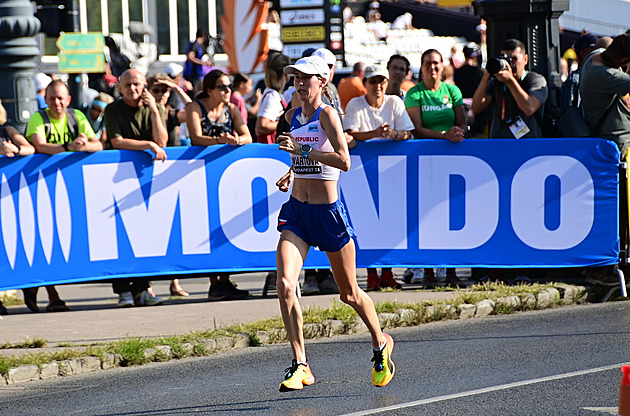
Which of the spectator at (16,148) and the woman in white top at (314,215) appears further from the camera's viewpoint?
the spectator at (16,148)

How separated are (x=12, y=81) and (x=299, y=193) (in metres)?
6.52

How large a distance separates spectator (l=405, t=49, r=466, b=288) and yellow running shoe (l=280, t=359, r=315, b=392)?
4.66 metres

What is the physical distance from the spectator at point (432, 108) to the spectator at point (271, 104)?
50.4 inches

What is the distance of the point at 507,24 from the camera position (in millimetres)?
12367

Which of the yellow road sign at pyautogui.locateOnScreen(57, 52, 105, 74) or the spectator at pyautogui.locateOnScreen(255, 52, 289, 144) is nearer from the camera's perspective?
the spectator at pyautogui.locateOnScreen(255, 52, 289, 144)

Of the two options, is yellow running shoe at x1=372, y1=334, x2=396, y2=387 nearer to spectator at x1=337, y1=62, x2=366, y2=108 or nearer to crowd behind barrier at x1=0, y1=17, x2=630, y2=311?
crowd behind barrier at x1=0, y1=17, x2=630, y2=311

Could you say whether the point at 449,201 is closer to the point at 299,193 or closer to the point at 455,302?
the point at 455,302

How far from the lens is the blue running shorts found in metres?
6.97

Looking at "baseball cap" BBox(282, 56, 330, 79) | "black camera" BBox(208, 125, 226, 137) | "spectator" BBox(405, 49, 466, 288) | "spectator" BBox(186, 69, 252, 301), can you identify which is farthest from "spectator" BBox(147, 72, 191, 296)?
"baseball cap" BBox(282, 56, 330, 79)

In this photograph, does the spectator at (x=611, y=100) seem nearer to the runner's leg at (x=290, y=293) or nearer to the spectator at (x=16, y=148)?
the runner's leg at (x=290, y=293)

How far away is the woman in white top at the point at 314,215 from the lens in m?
6.82

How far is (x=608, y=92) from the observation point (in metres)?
10.9

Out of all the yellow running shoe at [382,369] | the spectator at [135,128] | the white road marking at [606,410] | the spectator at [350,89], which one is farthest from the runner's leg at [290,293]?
the spectator at [350,89]

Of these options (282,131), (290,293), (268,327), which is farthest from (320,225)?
(282,131)
